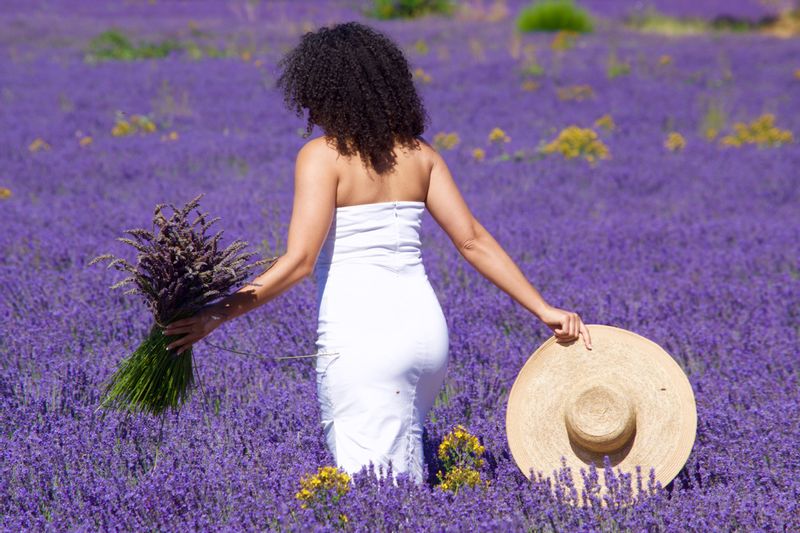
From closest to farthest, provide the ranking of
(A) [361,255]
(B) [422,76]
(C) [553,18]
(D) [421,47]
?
(A) [361,255]
(B) [422,76]
(D) [421,47]
(C) [553,18]

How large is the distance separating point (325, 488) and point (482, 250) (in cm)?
80

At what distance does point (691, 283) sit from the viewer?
16.1 ft

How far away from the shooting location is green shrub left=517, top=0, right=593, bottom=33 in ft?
69.4

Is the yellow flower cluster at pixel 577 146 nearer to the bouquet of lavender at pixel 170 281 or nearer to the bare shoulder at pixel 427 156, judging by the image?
the bare shoulder at pixel 427 156

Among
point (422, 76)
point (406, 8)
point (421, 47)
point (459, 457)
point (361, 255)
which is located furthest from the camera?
point (406, 8)

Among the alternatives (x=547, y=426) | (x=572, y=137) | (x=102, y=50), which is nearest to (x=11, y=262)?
(x=547, y=426)

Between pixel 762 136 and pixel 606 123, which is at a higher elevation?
pixel 606 123

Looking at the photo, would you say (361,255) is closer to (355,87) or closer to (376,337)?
(376,337)

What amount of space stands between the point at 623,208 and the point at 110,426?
15.8 feet

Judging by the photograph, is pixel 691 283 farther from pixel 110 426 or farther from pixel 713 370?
pixel 110 426

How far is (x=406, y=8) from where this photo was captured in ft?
79.9

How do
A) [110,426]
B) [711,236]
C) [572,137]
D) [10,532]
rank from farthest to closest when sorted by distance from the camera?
[572,137]
[711,236]
[110,426]
[10,532]

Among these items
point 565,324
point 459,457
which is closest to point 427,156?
point 565,324

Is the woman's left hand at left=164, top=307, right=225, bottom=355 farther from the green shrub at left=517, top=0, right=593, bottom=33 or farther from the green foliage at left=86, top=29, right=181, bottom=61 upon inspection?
the green shrub at left=517, top=0, right=593, bottom=33
